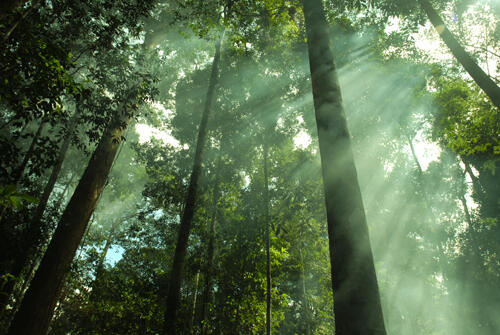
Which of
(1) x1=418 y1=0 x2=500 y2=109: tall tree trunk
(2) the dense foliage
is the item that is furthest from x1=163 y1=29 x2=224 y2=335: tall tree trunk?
(1) x1=418 y1=0 x2=500 y2=109: tall tree trunk

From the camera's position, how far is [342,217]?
5.98 ft

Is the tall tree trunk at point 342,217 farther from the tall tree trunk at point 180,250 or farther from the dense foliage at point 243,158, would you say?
the tall tree trunk at point 180,250

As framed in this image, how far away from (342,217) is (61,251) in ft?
22.1

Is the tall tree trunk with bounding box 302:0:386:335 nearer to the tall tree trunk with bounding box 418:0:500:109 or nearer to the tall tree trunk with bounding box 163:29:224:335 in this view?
the tall tree trunk with bounding box 163:29:224:335

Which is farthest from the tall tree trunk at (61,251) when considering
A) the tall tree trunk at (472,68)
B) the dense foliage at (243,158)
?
the tall tree trunk at (472,68)

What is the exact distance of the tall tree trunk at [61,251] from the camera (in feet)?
16.3

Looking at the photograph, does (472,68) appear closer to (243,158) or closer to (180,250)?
(180,250)

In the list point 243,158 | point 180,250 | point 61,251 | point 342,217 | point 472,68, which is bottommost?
point 342,217

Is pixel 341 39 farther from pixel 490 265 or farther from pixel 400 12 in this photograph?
pixel 490 265

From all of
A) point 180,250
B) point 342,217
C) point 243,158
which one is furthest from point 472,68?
point 243,158

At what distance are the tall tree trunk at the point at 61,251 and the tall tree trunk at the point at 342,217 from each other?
5068mm

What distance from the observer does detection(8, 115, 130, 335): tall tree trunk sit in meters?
4.95

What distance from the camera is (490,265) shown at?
58.7 feet

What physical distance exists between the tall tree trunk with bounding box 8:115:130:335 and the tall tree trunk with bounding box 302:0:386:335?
5068 millimetres
